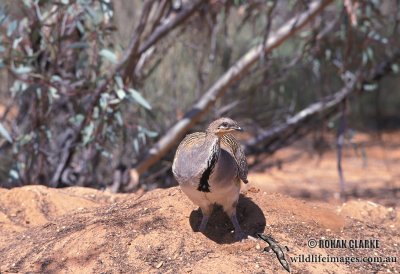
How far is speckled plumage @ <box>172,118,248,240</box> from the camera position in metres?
4.19

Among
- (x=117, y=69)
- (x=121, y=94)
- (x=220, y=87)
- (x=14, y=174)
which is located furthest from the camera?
(x=220, y=87)

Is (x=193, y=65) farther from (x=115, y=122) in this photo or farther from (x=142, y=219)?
(x=142, y=219)

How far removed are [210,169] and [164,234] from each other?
62 cm

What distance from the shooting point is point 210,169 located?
4164 millimetres

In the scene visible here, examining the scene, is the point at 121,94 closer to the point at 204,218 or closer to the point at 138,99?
the point at 138,99

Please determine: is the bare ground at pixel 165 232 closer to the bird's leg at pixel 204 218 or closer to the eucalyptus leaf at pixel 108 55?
the bird's leg at pixel 204 218

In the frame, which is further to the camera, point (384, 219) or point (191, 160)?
point (384, 219)

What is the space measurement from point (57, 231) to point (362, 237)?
2124 millimetres

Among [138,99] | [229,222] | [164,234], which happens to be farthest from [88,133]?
[164,234]

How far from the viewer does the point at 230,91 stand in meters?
9.66

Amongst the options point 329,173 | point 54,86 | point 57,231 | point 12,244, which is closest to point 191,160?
point 57,231

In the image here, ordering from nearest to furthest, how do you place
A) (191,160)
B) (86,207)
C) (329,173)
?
(191,160)
(86,207)
(329,173)

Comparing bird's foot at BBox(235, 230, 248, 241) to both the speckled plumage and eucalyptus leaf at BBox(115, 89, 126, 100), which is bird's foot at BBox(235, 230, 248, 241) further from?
eucalyptus leaf at BBox(115, 89, 126, 100)

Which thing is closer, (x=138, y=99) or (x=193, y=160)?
(x=193, y=160)
